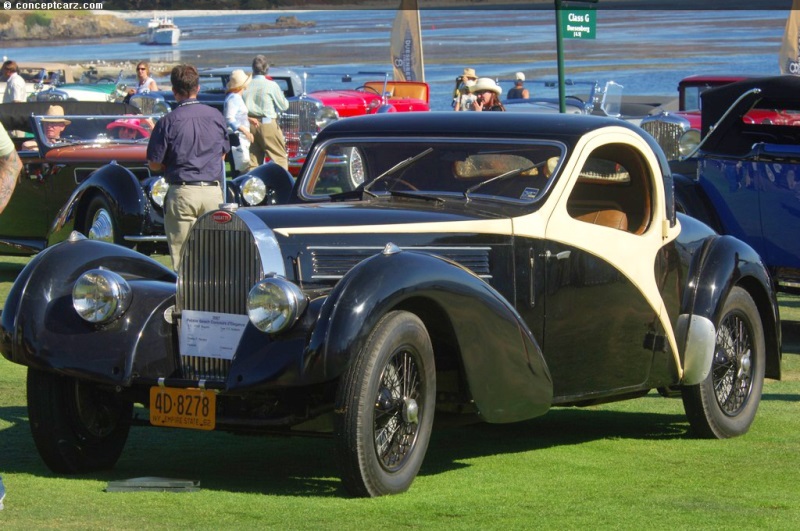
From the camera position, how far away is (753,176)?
10.0 m

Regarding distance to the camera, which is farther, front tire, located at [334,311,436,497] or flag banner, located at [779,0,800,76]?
flag banner, located at [779,0,800,76]

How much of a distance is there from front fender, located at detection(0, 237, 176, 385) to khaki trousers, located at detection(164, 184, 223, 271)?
3958 mm

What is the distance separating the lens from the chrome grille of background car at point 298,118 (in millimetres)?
22594

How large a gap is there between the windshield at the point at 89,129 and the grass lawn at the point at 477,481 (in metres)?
6.94

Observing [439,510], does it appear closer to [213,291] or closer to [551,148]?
[213,291]

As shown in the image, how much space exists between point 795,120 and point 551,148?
5.93 m

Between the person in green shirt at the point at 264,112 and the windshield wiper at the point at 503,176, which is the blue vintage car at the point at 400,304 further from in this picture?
the person in green shirt at the point at 264,112

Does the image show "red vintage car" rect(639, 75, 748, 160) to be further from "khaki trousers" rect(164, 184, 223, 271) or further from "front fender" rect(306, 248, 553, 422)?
"front fender" rect(306, 248, 553, 422)

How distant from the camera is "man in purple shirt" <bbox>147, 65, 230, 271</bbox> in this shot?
10.0 metres

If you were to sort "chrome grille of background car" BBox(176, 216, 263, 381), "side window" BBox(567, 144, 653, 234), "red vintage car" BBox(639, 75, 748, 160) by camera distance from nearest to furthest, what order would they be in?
1. "chrome grille of background car" BBox(176, 216, 263, 381)
2. "side window" BBox(567, 144, 653, 234)
3. "red vintage car" BBox(639, 75, 748, 160)

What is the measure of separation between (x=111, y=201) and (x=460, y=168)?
6.76m

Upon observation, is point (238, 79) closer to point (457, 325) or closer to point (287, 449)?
point (287, 449)

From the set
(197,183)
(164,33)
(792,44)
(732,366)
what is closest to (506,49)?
(164,33)

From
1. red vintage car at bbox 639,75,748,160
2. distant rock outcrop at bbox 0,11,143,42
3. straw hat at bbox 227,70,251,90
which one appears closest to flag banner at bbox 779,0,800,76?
red vintage car at bbox 639,75,748,160
